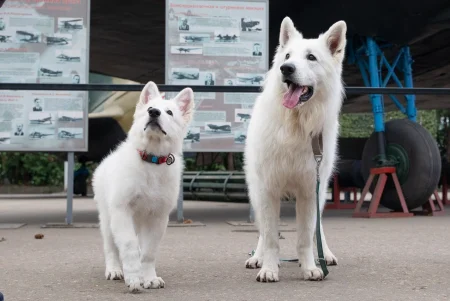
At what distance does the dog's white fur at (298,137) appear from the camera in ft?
15.8

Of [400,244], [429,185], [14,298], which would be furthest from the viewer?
[429,185]

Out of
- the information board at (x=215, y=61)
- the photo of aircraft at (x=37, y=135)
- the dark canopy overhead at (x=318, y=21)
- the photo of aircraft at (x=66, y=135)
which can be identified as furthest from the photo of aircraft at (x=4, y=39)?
the dark canopy overhead at (x=318, y=21)

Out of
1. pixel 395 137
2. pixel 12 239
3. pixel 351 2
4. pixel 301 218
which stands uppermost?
pixel 351 2

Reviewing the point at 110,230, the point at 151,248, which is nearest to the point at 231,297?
the point at 151,248

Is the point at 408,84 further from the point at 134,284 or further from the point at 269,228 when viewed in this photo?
the point at 134,284

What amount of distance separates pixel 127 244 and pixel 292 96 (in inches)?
59.2

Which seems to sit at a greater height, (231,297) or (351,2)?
(351,2)

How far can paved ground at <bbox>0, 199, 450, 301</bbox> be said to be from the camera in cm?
416

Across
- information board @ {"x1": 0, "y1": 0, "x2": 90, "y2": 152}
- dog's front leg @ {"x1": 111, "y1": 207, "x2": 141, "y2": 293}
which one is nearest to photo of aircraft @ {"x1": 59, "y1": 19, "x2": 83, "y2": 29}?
information board @ {"x1": 0, "y1": 0, "x2": 90, "y2": 152}

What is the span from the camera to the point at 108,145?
25.4 m

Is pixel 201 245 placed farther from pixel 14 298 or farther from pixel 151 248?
pixel 14 298

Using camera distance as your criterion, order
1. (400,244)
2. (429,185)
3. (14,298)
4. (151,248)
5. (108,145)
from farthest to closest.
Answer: (108,145) < (429,185) < (400,244) < (151,248) < (14,298)

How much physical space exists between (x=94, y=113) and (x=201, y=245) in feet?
64.5

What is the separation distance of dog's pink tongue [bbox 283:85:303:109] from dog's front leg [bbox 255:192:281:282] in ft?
2.34
